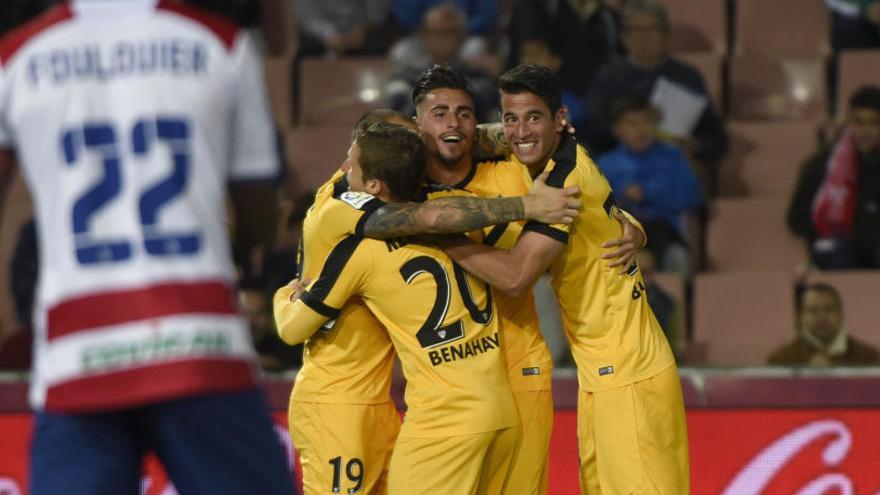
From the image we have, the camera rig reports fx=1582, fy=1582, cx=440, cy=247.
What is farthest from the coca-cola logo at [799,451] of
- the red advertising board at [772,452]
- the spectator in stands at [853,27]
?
the spectator in stands at [853,27]

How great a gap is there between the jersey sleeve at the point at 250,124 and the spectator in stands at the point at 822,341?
4997mm

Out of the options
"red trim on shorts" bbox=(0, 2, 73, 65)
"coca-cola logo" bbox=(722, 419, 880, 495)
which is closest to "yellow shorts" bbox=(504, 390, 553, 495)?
"coca-cola logo" bbox=(722, 419, 880, 495)

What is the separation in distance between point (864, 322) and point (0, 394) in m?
4.54

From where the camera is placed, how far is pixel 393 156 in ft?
16.0

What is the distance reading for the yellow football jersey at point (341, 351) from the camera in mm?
5113

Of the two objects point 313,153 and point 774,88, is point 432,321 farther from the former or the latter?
point 774,88

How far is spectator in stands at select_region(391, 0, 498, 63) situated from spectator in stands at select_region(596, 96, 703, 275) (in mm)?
1508

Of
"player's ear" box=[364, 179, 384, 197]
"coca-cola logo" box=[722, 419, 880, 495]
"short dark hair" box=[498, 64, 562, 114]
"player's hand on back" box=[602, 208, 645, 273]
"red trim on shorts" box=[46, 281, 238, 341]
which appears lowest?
"coca-cola logo" box=[722, 419, 880, 495]

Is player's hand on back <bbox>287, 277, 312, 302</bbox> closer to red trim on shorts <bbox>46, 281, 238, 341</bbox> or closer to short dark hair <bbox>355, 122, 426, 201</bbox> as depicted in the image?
short dark hair <bbox>355, 122, 426, 201</bbox>

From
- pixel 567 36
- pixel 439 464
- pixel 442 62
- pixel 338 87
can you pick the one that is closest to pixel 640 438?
pixel 439 464

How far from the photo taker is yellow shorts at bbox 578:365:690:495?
5.22 metres

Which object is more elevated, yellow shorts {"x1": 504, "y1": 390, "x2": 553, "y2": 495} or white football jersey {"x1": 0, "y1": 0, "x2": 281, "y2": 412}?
white football jersey {"x1": 0, "y1": 0, "x2": 281, "y2": 412}

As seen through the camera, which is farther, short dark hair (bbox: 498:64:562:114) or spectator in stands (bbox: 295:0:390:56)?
Answer: spectator in stands (bbox: 295:0:390:56)

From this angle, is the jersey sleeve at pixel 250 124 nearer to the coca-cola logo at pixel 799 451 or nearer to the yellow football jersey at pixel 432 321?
the yellow football jersey at pixel 432 321
